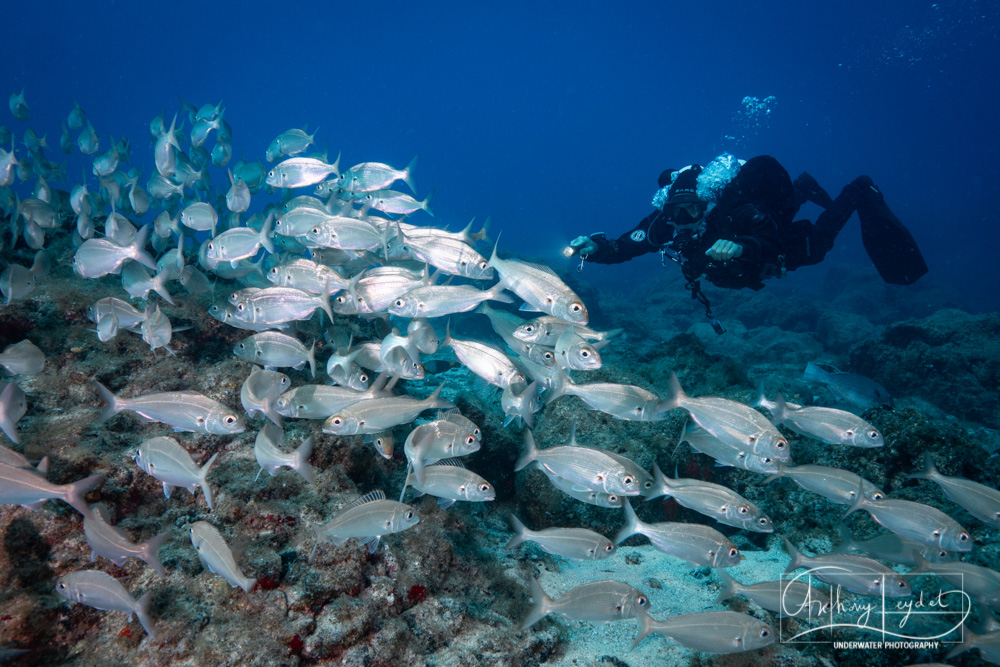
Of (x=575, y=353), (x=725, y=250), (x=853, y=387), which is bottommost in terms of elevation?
(x=575, y=353)

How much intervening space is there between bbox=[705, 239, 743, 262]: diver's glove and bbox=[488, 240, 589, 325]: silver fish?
411 centimetres

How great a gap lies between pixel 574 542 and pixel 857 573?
208cm

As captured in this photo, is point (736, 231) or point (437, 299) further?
point (736, 231)

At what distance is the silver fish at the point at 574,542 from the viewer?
3.33 metres

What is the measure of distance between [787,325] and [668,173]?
1542cm

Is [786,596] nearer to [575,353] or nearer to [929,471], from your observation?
[929,471]

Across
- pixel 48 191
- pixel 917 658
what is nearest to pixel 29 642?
pixel 917 658

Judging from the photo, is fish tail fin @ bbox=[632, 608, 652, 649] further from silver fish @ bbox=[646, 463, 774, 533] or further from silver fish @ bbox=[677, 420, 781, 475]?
silver fish @ bbox=[677, 420, 781, 475]

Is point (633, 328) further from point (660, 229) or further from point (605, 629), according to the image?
point (605, 629)

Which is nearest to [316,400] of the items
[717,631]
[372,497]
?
[372,497]

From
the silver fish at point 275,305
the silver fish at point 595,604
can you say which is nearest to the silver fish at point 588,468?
the silver fish at point 595,604

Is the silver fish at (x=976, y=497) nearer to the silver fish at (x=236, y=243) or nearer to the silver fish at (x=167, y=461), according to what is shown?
the silver fish at (x=167, y=461)

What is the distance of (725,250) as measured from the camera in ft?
21.3

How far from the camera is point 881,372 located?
12.1m
